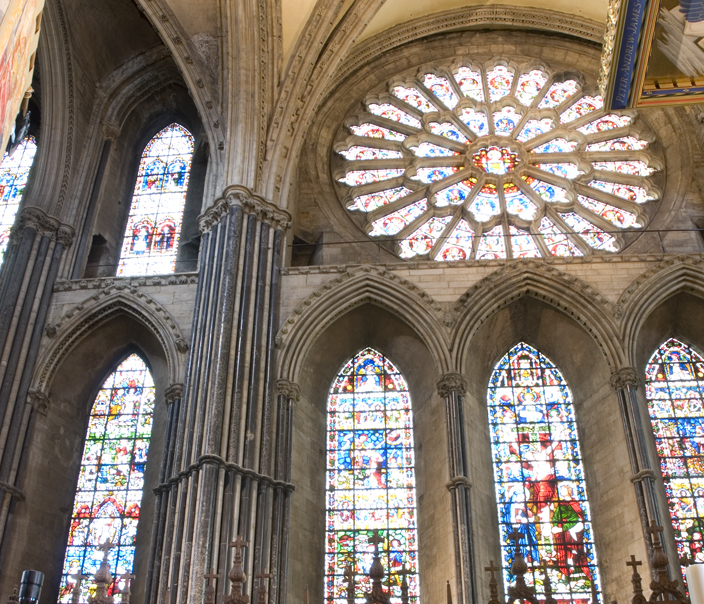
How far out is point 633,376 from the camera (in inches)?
522

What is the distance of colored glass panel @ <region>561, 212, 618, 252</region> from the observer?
53.2ft

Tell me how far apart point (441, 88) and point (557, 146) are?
2.63 metres

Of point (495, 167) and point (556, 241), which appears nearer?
point (556, 241)

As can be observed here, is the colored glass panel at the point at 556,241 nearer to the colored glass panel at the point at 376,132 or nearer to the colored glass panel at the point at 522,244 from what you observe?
the colored glass panel at the point at 522,244

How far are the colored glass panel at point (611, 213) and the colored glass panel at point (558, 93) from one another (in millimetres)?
2431

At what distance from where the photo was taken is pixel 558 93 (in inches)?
742

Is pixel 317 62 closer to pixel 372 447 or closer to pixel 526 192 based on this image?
pixel 526 192

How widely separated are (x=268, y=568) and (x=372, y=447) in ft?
9.10

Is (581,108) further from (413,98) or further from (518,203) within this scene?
(413,98)

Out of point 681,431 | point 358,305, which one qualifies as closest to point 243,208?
point 358,305

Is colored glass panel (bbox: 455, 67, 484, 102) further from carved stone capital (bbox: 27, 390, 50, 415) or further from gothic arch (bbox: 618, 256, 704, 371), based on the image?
carved stone capital (bbox: 27, 390, 50, 415)

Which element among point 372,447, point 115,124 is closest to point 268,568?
point 372,447

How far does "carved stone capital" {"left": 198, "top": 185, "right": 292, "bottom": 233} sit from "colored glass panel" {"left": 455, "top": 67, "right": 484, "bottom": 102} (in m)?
5.81

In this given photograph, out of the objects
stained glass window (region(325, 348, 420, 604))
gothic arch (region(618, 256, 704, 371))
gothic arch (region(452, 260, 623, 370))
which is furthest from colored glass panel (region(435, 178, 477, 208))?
gothic arch (region(618, 256, 704, 371))
